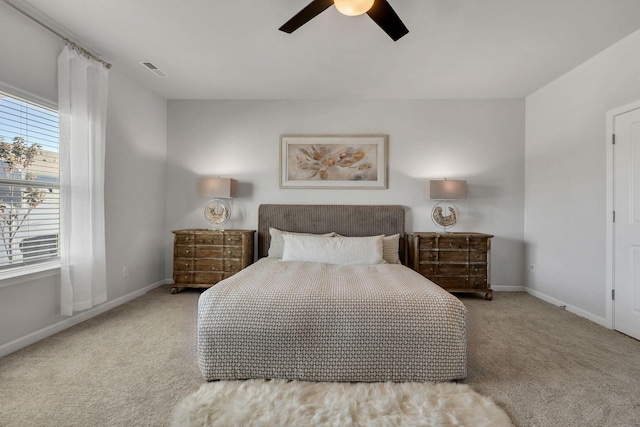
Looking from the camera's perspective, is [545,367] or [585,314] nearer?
[545,367]

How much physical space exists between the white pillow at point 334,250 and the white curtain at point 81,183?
1.80 metres

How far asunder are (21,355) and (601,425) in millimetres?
3605

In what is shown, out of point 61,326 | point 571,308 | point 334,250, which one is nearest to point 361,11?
point 334,250

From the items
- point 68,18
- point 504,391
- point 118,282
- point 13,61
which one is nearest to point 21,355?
point 118,282

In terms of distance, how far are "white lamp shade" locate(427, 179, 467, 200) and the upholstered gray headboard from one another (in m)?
0.48

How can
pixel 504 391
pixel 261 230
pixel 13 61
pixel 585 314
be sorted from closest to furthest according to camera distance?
pixel 504 391 < pixel 13 61 < pixel 585 314 < pixel 261 230

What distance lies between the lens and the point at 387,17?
1.80 meters

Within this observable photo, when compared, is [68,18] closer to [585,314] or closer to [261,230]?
[261,230]

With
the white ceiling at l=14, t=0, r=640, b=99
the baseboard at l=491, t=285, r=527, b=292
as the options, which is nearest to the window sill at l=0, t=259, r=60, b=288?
the white ceiling at l=14, t=0, r=640, b=99

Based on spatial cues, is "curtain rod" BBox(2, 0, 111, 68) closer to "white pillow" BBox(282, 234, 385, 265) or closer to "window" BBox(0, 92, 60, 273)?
"window" BBox(0, 92, 60, 273)

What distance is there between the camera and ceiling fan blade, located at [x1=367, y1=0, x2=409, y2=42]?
1.71 m

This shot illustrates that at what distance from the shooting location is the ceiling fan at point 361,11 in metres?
1.67

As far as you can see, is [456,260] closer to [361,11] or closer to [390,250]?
[390,250]

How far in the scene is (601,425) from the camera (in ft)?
4.57
